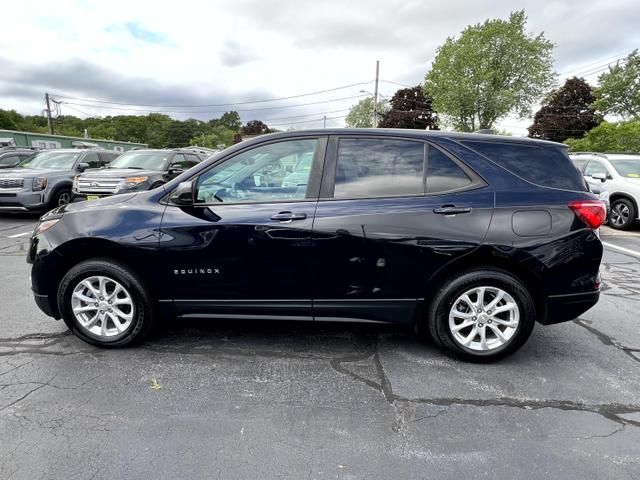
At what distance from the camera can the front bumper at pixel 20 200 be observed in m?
9.38

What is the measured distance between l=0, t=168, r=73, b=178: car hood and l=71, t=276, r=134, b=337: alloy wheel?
320 inches

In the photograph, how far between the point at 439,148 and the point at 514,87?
39057 millimetres

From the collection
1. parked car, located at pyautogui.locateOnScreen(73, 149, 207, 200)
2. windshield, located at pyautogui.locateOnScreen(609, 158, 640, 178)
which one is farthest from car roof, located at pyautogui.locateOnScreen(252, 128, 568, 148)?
windshield, located at pyautogui.locateOnScreen(609, 158, 640, 178)

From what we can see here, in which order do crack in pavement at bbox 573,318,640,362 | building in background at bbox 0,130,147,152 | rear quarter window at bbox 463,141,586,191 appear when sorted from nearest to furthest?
rear quarter window at bbox 463,141,586,191
crack in pavement at bbox 573,318,640,362
building in background at bbox 0,130,147,152

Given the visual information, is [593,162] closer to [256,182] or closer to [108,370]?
[256,182]

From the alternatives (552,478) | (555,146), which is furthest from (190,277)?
(555,146)

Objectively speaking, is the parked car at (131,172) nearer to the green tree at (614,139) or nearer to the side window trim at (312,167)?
the side window trim at (312,167)

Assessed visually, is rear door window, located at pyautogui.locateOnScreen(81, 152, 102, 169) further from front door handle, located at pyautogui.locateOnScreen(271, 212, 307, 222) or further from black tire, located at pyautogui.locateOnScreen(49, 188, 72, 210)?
front door handle, located at pyautogui.locateOnScreen(271, 212, 307, 222)

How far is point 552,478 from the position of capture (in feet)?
6.70

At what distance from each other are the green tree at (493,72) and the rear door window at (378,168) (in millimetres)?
35067

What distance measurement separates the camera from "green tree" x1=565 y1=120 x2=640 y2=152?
17.9 meters

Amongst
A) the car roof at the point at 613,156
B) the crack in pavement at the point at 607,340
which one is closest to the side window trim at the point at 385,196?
the crack in pavement at the point at 607,340

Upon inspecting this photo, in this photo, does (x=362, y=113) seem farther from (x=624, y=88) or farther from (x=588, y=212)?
(x=588, y=212)

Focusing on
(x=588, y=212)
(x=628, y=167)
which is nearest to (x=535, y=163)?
(x=588, y=212)
